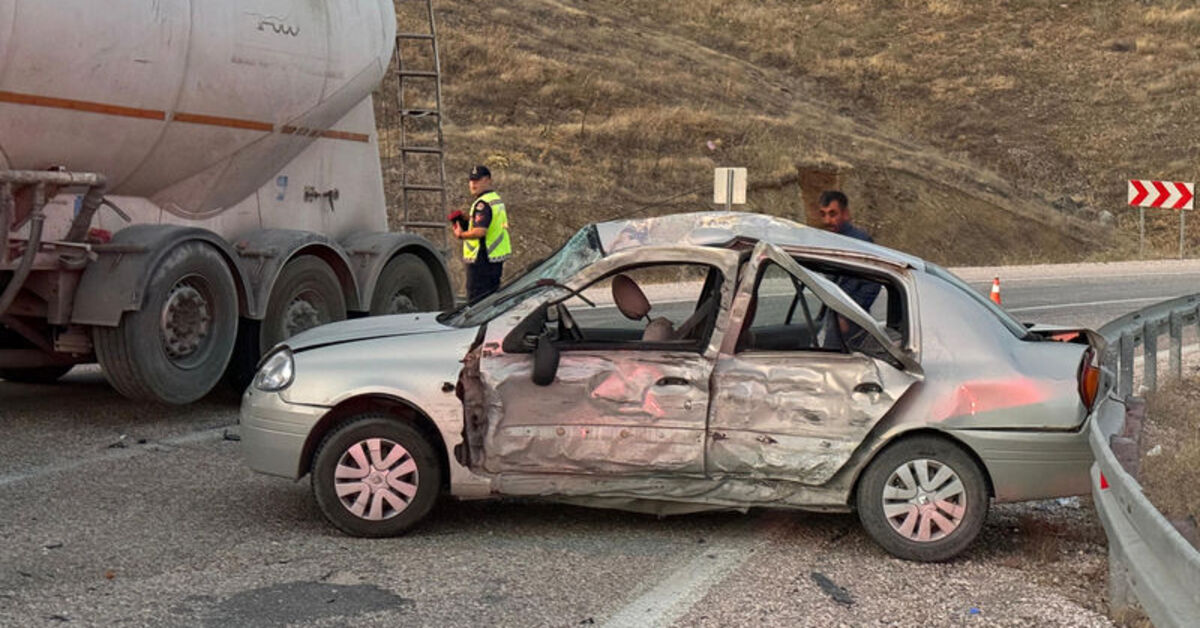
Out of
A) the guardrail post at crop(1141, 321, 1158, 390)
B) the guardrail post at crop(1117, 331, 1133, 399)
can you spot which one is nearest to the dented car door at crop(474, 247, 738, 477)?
the guardrail post at crop(1117, 331, 1133, 399)

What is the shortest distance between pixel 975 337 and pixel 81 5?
5.24 m

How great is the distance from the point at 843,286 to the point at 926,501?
7.41ft

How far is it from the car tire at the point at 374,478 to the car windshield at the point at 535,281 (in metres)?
0.67

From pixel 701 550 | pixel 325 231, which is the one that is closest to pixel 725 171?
pixel 325 231

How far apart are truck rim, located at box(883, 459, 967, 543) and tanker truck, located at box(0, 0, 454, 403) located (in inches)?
187

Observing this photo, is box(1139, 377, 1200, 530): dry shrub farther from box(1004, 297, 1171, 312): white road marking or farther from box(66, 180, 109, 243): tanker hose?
box(1004, 297, 1171, 312): white road marking

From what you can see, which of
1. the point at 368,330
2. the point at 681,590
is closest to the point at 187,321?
the point at 368,330

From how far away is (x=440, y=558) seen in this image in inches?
259

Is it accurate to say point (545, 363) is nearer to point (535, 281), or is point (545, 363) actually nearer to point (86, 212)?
point (535, 281)

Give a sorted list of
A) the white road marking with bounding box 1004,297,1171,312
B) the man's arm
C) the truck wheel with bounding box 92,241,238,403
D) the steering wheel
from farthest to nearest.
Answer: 1. the white road marking with bounding box 1004,297,1171,312
2. the man's arm
3. the truck wheel with bounding box 92,241,238,403
4. the steering wheel

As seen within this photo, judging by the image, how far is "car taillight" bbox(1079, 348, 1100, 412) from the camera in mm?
6746

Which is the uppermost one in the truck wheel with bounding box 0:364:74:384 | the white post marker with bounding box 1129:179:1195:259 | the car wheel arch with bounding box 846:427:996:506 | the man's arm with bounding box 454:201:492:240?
A: the white post marker with bounding box 1129:179:1195:259

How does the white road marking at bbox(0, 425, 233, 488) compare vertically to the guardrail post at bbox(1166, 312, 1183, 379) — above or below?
below

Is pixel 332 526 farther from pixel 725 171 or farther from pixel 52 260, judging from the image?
pixel 725 171
